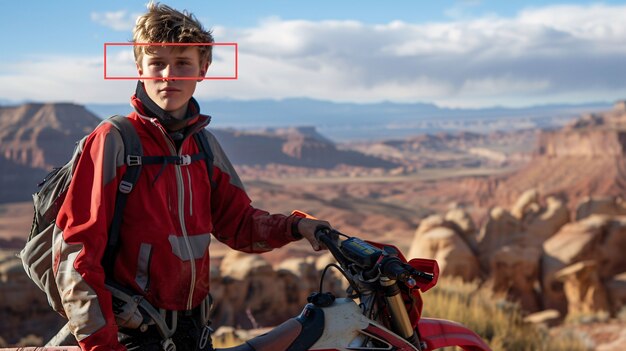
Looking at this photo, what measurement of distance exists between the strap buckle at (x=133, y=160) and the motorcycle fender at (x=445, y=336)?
1.15 m

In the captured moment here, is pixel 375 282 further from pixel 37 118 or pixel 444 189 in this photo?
pixel 37 118

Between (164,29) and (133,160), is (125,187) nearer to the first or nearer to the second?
(133,160)

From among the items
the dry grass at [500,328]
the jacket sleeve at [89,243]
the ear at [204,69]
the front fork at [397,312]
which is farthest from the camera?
the dry grass at [500,328]

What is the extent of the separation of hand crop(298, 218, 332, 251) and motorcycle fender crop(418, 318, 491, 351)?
480mm

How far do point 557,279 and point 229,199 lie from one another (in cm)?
1485

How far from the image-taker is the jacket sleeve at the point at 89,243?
1.90 m

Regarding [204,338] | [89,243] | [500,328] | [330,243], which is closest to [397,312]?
[330,243]

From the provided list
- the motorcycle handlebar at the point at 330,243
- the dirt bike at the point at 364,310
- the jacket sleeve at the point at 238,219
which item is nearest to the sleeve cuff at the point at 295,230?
the jacket sleeve at the point at 238,219

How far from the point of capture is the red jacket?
192cm

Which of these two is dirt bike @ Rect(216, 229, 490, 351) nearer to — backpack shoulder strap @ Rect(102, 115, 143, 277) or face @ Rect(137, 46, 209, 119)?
backpack shoulder strap @ Rect(102, 115, 143, 277)

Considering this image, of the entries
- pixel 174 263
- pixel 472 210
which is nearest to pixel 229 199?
pixel 174 263

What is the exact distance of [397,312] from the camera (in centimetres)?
221

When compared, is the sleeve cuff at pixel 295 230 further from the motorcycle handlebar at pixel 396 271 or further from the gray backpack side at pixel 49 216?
the gray backpack side at pixel 49 216

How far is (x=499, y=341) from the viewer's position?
6777 mm
